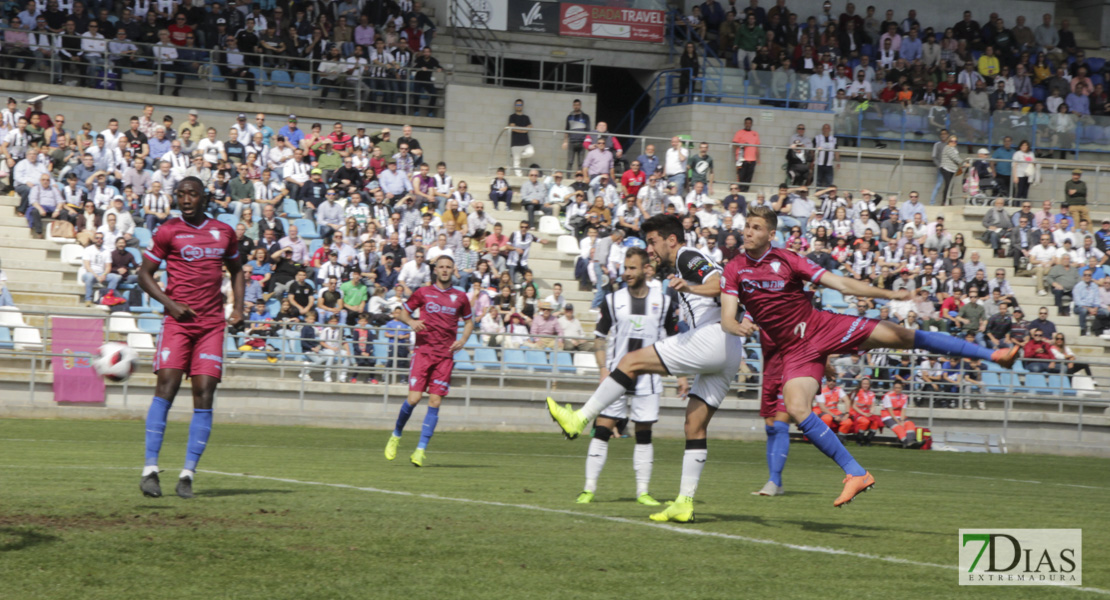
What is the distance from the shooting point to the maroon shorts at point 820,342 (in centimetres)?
823

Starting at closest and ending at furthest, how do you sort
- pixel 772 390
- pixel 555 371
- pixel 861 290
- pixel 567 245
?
pixel 861 290 < pixel 772 390 < pixel 555 371 < pixel 567 245

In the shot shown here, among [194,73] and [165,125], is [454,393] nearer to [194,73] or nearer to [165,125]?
[165,125]

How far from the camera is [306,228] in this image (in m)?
24.2

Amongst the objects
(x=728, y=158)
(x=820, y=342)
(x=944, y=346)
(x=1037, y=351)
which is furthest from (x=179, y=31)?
(x=944, y=346)

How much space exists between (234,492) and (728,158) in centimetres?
2318

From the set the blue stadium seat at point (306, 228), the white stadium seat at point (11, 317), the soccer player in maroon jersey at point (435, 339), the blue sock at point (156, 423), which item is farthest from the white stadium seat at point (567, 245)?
the blue sock at point (156, 423)

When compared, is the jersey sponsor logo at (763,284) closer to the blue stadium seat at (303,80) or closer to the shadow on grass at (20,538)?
A: the shadow on grass at (20,538)

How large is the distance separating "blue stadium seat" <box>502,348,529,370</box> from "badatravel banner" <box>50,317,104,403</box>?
23.4ft

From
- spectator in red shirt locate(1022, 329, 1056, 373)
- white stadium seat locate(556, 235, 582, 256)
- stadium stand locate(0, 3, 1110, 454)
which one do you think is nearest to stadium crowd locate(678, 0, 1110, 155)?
stadium stand locate(0, 3, 1110, 454)

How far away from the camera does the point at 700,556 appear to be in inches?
269

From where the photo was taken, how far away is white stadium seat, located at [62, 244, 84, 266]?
2242cm

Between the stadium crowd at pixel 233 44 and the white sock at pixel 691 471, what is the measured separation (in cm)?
2275

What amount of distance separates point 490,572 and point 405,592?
Answer: 2.03 ft

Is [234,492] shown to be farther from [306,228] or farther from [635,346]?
[306,228]
